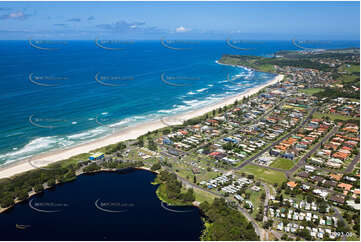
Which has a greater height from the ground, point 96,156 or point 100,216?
point 96,156

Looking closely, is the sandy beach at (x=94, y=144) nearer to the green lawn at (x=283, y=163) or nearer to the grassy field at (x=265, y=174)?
the grassy field at (x=265, y=174)

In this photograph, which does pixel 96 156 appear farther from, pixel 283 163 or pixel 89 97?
pixel 89 97

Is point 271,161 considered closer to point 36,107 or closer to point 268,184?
point 268,184

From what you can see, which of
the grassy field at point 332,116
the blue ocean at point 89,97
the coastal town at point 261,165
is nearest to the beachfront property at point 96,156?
the coastal town at point 261,165

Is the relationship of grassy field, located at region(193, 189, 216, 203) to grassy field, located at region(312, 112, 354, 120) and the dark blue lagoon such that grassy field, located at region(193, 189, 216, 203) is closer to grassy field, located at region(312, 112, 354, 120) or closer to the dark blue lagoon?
the dark blue lagoon

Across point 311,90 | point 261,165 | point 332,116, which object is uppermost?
point 311,90

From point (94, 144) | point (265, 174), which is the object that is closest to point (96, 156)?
point (94, 144)
